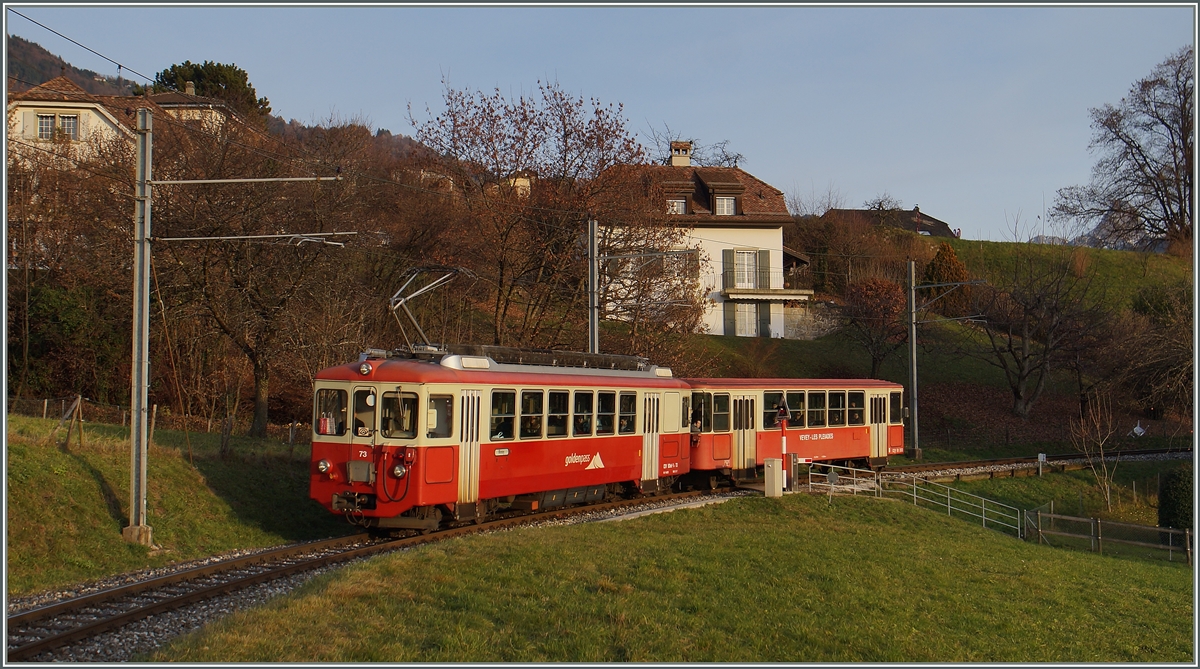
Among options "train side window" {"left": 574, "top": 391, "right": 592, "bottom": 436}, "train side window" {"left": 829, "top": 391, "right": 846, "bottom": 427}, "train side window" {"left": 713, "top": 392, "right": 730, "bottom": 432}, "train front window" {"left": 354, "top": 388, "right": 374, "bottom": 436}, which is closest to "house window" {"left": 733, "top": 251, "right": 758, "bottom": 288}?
"train side window" {"left": 829, "top": 391, "right": 846, "bottom": 427}

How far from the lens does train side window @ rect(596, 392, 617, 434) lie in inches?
703

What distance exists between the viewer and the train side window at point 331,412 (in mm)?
14523

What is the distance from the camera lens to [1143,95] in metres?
59.1

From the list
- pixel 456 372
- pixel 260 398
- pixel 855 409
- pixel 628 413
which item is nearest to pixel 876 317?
pixel 855 409

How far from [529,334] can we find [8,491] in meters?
18.9

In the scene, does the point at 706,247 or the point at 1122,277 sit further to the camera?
the point at 1122,277

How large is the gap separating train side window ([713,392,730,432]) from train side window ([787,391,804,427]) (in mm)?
2396

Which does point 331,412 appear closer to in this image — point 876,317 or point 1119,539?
point 1119,539

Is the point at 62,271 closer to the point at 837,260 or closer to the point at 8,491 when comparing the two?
the point at 8,491

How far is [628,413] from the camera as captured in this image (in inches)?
745

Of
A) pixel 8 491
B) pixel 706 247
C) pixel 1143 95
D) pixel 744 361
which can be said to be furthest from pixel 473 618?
pixel 1143 95

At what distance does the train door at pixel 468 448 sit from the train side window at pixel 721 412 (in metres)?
8.69

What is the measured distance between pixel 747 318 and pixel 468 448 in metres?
37.9

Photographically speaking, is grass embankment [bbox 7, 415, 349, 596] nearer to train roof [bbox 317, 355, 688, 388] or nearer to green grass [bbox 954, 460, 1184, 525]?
train roof [bbox 317, 355, 688, 388]
